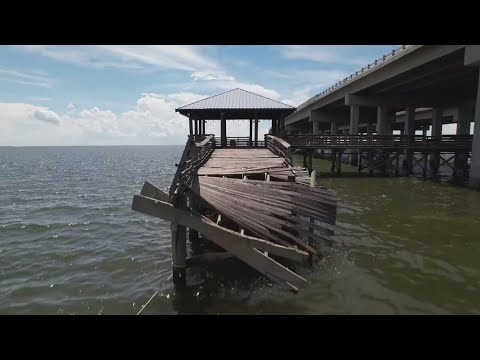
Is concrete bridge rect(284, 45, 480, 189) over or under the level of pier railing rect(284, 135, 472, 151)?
over

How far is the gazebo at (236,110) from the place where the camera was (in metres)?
24.6

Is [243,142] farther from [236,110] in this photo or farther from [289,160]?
[289,160]

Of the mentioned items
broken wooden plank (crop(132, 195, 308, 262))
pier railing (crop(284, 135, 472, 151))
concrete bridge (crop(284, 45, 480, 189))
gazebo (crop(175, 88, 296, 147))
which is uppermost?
concrete bridge (crop(284, 45, 480, 189))

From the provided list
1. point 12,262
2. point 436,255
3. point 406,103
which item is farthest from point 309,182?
point 406,103

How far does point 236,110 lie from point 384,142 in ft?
54.6

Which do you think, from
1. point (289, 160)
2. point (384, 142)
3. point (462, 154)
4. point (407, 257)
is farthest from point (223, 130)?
point (462, 154)

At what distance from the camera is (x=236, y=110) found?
81.2ft

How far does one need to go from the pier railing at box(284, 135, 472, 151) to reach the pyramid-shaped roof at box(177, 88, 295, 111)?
6.45 m

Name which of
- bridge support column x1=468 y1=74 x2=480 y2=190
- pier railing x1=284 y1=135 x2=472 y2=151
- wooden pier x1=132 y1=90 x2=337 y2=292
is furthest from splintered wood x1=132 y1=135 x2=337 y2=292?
pier railing x1=284 y1=135 x2=472 y2=151

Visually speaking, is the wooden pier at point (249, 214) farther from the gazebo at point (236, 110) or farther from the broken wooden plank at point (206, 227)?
the gazebo at point (236, 110)

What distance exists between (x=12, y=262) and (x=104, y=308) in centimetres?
578

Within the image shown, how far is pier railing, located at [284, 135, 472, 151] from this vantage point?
31938mm

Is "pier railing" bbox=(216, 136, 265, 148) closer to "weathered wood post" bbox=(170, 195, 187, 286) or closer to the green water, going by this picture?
the green water

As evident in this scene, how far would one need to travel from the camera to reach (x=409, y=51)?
28.7 m
